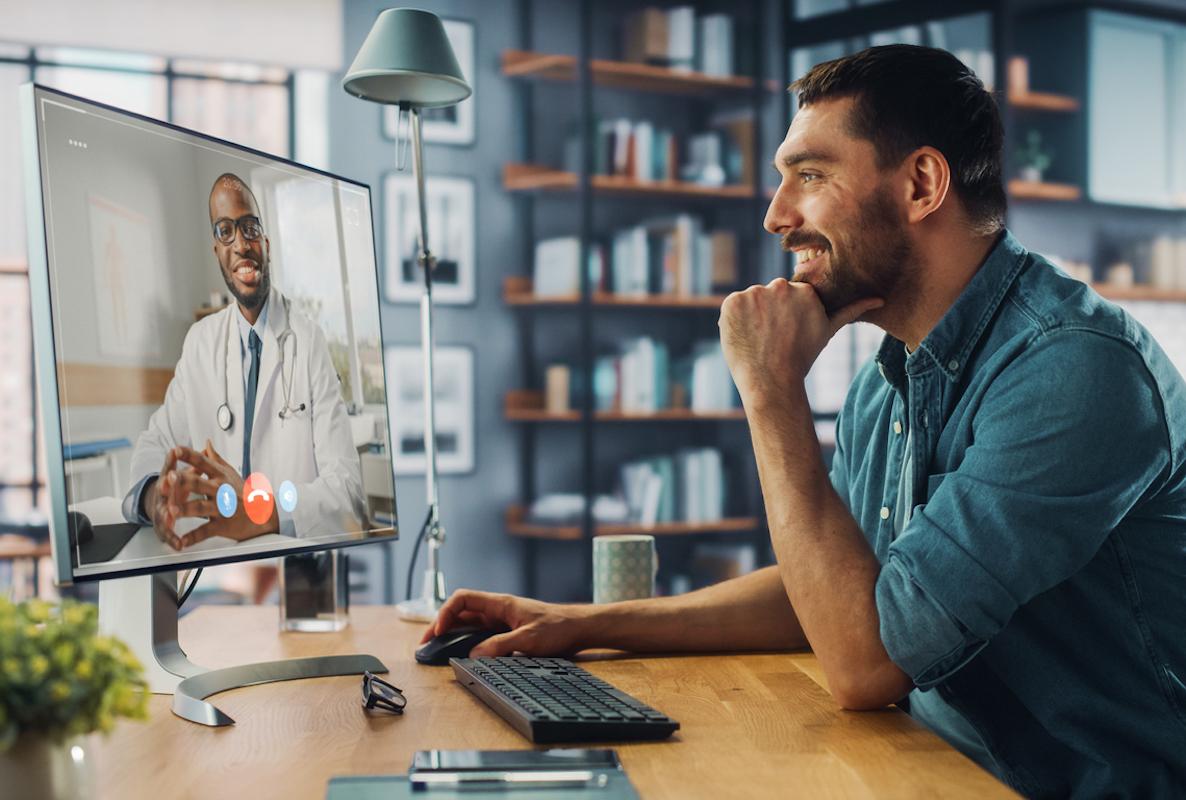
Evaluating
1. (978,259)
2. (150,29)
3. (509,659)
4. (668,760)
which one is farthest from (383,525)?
(150,29)

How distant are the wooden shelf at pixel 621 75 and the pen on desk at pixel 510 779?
12.6ft

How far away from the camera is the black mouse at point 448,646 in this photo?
1304 mm

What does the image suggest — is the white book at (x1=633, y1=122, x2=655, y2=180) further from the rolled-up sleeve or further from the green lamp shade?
the rolled-up sleeve

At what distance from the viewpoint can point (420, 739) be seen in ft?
3.25

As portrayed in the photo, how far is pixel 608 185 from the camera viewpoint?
4402mm

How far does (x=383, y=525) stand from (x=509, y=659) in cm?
26

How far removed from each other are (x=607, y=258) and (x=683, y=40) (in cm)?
93

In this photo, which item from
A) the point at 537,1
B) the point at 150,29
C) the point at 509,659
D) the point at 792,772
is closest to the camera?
the point at 792,772

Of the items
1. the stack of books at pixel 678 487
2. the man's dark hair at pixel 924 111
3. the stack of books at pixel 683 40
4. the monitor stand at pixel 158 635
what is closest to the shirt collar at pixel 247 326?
the monitor stand at pixel 158 635

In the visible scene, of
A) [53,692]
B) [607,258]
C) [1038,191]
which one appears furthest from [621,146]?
[53,692]

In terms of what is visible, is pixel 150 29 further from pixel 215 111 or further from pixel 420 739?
pixel 420 739

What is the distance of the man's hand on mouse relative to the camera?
1303mm

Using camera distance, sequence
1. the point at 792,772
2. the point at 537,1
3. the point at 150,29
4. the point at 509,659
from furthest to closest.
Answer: the point at 537,1 → the point at 150,29 → the point at 509,659 → the point at 792,772

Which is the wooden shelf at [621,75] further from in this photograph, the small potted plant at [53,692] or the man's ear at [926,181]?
the small potted plant at [53,692]
